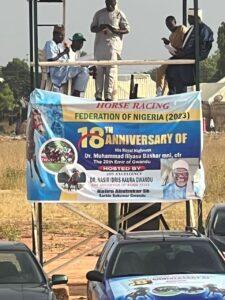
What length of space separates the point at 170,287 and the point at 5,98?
108078 millimetres

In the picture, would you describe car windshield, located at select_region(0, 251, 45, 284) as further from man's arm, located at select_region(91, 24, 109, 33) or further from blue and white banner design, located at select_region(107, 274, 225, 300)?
man's arm, located at select_region(91, 24, 109, 33)

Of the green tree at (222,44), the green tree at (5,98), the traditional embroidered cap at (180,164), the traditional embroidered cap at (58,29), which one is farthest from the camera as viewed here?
the green tree at (5,98)

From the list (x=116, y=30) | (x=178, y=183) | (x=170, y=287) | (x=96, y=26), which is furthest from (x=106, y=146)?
(x=170, y=287)

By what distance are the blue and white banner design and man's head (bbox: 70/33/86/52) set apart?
22.5 feet

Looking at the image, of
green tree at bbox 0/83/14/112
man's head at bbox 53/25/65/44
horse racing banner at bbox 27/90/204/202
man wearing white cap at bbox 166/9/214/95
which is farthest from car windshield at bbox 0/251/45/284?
green tree at bbox 0/83/14/112

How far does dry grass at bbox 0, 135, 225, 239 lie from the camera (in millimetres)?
27922

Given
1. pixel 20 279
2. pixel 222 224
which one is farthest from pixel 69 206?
pixel 20 279

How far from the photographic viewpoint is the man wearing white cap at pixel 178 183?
53.3ft

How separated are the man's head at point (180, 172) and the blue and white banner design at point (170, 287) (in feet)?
15.4

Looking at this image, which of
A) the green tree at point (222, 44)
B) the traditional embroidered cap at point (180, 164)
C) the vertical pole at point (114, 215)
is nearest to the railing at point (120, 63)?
the traditional embroidered cap at point (180, 164)

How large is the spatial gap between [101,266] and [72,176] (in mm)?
3741

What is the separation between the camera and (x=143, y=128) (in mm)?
16078

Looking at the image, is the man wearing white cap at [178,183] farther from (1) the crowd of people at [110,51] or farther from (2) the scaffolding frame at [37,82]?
(1) the crowd of people at [110,51]

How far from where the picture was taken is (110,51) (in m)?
17.0
